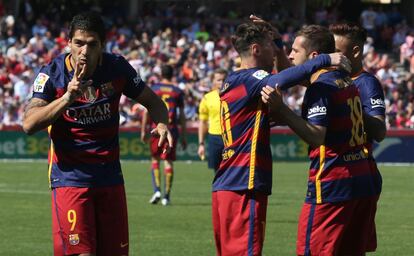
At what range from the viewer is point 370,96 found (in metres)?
9.20

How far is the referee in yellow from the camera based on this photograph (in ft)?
58.2

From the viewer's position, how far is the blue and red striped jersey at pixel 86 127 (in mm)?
8609

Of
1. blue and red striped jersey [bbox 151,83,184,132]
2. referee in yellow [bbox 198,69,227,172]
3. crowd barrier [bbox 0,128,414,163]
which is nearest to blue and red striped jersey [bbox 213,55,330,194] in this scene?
referee in yellow [bbox 198,69,227,172]

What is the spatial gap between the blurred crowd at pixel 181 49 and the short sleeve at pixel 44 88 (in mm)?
24601

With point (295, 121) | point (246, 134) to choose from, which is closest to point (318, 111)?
point (295, 121)

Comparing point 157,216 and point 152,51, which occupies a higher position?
point 152,51

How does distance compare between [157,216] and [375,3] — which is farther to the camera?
[375,3]

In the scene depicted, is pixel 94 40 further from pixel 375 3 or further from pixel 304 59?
pixel 375 3

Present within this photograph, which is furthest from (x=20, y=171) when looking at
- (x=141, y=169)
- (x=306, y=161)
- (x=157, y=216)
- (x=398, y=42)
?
(x=398, y=42)

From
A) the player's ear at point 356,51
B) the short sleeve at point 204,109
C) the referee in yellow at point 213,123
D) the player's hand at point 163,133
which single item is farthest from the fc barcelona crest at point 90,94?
the short sleeve at point 204,109

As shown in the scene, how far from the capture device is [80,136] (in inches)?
341

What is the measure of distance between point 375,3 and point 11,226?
36.4 m

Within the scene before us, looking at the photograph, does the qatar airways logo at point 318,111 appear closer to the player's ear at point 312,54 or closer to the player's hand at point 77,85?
the player's ear at point 312,54

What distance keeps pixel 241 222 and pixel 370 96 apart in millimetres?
1443
